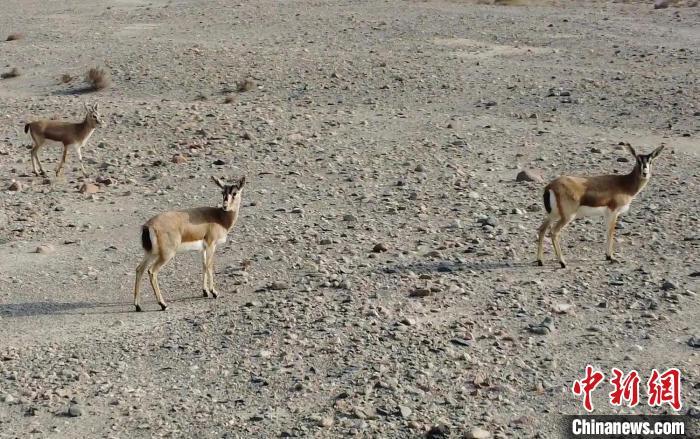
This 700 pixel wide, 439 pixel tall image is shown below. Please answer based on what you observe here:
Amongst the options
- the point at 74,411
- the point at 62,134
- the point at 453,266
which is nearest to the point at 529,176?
the point at 453,266

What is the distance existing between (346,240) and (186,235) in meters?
2.95

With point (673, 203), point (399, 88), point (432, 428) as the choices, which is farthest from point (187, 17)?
point (432, 428)

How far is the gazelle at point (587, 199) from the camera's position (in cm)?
1358

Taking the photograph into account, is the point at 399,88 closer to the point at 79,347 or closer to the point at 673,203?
the point at 673,203

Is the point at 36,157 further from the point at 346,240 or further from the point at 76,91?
the point at 346,240

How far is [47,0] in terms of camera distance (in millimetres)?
41812

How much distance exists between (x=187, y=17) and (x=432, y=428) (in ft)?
92.3

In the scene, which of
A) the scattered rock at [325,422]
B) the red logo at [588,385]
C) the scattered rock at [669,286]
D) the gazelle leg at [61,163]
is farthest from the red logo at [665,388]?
the gazelle leg at [61,163]

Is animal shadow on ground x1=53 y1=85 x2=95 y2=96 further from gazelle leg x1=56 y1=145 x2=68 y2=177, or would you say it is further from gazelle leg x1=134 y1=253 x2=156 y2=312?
gazelle leg x1=134 y1=253 x2=156 y2=312

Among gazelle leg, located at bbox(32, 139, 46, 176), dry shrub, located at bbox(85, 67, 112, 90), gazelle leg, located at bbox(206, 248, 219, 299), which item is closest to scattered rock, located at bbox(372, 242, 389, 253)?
gazelle leg, located at bbox(206, 248, 219, 299)

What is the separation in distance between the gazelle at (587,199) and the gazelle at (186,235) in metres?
4.21

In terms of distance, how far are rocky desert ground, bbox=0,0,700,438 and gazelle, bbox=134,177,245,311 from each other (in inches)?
17.5

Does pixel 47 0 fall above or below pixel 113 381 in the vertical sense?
above

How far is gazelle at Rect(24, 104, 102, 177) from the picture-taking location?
18.7 meters
